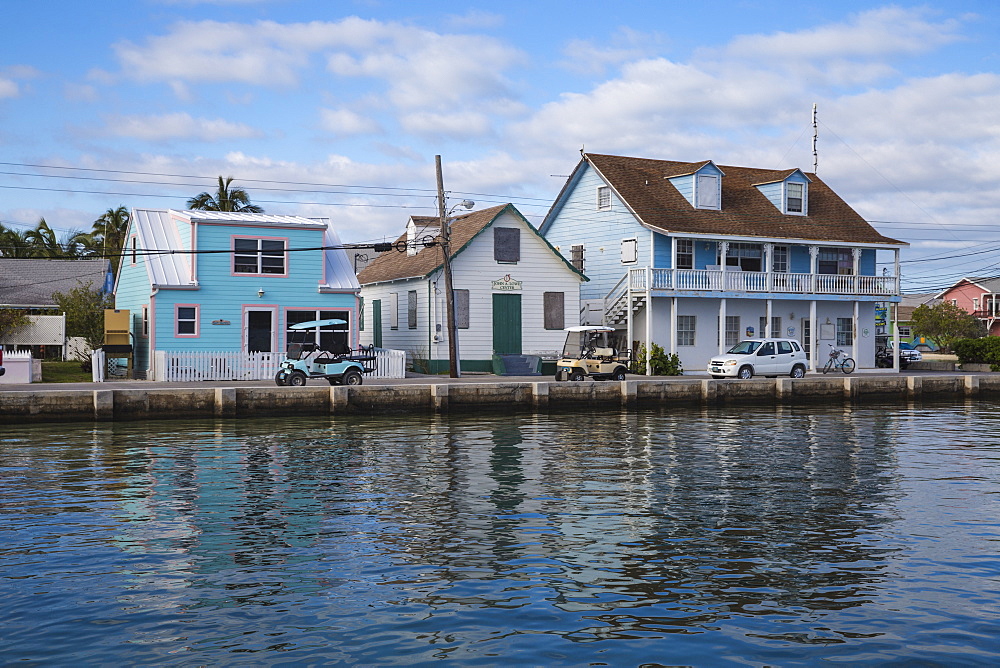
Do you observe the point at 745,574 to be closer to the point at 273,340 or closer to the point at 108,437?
the point at 108,437

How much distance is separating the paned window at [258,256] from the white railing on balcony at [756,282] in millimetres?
15078

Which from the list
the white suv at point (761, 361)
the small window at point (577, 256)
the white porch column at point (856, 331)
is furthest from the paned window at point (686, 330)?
the white porch column at point (856, 331)

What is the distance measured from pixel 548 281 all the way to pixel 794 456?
22934mm

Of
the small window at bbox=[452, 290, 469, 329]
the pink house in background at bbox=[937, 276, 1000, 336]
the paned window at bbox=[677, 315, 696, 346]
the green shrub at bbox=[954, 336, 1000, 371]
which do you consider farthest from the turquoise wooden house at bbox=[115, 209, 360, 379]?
the pink house in background at bbox=[937, 276, 1000, 336]

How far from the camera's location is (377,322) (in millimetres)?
47594

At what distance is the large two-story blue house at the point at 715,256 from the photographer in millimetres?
43938

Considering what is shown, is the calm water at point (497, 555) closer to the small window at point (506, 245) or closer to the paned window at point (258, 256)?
the paned window at point (258, 256)

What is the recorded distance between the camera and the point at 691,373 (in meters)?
43.7

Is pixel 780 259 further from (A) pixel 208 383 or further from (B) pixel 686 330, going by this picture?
(A) pixel 208 383

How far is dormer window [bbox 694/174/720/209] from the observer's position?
47.0m

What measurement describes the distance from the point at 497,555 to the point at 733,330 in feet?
121

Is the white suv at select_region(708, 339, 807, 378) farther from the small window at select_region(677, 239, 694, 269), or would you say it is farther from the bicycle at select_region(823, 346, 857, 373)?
the small window at select_region(677, 239, 694, 269)

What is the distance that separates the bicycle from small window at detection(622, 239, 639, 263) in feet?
33.7

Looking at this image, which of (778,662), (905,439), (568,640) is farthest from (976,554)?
(905,439)
